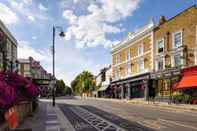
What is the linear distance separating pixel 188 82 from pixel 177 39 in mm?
7615

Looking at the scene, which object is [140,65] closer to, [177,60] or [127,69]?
[127,69]

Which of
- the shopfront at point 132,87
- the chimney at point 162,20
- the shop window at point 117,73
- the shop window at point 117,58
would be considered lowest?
the shopfront at point 132,87

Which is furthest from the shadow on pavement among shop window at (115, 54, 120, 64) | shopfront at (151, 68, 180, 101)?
shop window at (115, 54, 120, 64)

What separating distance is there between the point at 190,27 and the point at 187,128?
26.7m

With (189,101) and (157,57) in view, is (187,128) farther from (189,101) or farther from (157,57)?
(157,57)

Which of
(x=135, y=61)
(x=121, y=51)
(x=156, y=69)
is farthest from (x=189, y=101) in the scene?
(x=121, y=51)

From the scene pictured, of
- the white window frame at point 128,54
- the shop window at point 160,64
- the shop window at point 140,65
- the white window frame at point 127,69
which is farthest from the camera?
the white window frame at point 128,54

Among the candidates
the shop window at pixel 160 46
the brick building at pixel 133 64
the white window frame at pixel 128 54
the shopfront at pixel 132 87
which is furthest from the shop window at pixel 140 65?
the shop window at pixel 160 46

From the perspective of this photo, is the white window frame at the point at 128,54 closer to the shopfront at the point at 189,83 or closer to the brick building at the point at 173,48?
the brick building at the point at 173,48

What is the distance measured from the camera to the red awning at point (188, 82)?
37.1 meters

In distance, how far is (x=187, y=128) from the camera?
53.4ft

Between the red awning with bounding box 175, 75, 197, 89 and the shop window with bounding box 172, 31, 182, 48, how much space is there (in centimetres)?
522

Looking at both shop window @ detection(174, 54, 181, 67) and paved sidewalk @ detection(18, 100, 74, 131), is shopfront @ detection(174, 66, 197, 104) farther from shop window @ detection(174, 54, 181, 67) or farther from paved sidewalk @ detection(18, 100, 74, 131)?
paved sidewalk @ detection(18, 100, 74, 131)

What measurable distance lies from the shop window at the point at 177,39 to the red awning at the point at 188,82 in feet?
17.1
